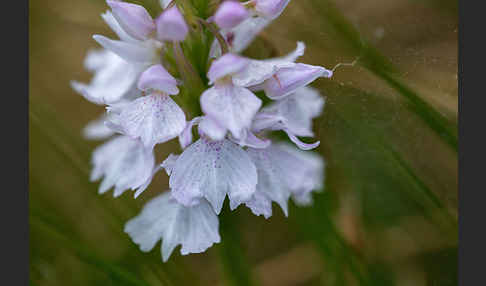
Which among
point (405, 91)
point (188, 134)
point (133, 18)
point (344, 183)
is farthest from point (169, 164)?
point (344, 183)

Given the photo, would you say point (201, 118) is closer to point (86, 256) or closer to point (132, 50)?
point (132, 50)

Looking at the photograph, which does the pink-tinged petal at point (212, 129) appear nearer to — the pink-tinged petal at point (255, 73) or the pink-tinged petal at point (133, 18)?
the pink-tinged petal at point (255, 73)

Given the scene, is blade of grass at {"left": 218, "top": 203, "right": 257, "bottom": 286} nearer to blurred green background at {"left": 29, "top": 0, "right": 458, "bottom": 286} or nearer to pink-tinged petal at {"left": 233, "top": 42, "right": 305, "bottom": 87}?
blurred green background at {"left": 29, "top": 0, "right": 458, "bottom": 286}

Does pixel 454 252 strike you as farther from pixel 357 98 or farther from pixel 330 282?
pixel 357 98

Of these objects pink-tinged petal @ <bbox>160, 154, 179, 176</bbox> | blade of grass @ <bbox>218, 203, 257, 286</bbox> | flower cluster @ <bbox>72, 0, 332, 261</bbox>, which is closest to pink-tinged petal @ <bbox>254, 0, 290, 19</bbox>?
flower cluster @ <bbox>72, 0, 332, 261</bbox>

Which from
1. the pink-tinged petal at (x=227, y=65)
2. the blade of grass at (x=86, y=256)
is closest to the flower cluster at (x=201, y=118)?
the pink-tinged petal at (x=227, y=65)

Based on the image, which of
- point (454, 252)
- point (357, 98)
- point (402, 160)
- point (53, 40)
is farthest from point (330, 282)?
point (53, 40)

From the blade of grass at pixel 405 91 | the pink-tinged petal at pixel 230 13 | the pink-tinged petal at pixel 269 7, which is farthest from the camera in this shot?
the blade of grass at pixel 405 91
